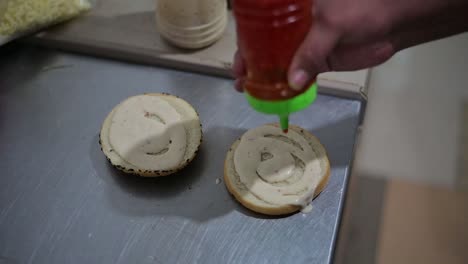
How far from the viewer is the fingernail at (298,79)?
18.5 inches

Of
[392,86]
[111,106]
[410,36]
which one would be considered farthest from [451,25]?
[392,86]

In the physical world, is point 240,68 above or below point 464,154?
above

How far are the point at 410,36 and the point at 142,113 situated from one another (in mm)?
394

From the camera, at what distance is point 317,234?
2.09ft

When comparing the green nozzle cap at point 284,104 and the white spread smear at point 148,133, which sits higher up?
the green nozzle cap at point 284,104

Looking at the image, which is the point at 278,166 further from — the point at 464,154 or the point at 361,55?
the point at 464,154

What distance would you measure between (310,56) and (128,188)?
0.36 metres

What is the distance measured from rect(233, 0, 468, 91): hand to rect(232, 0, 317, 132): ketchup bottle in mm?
12

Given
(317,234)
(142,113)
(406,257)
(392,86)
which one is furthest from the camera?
(392,86)

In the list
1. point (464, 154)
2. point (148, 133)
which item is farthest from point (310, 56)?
point (464, 154)

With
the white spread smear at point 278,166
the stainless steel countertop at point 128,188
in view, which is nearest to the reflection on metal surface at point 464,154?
the stainless steel countertop at point 128,188

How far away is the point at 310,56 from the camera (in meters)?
0.47

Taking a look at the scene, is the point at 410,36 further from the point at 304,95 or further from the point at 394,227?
the point at 394,227

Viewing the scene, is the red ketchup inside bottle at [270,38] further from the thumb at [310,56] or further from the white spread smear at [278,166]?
the white spread smear at [278,166]
